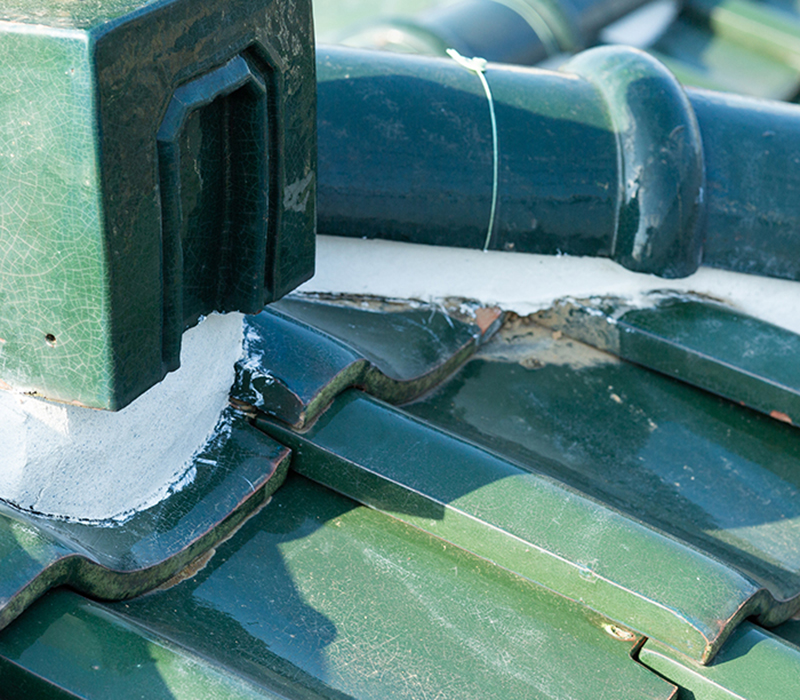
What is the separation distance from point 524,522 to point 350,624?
1.10 feet

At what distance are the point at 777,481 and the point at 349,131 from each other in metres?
1.20

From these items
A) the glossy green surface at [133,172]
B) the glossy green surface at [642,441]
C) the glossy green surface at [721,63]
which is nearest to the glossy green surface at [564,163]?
the glossy green surface at [642,441]

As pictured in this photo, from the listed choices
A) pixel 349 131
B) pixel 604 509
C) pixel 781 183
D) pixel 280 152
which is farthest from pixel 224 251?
pixel 781 183

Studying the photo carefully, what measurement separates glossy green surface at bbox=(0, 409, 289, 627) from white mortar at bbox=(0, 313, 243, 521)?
3cm

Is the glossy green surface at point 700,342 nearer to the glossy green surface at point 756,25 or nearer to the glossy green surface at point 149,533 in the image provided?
the glossy green surface at point 149,533

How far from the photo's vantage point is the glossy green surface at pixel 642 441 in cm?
188

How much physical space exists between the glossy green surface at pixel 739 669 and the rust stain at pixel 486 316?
37.3 inches

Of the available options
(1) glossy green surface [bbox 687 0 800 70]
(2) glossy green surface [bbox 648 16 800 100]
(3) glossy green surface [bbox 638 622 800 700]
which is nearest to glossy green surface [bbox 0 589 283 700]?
(3) glossy green surface [bbox 638 622 800 700]

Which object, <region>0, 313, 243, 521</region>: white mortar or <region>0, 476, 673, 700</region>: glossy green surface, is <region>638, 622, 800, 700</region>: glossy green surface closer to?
<region>0, 476, 673, 700</region>: glossy green surface

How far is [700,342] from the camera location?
2.23 metres

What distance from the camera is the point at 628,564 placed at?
61.0 inches

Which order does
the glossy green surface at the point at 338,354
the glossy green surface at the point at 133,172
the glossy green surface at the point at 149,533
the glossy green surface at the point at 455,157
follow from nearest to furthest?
the glossy green surface at the point at 133,172 → the glossy green surface at the point at 149,533 → the glossy green surface at the point at 338,354 → the glossy green surface at the point at 455,157

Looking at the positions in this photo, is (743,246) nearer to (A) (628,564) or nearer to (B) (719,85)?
(A) (628,564)

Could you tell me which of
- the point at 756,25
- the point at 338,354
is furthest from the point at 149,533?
the point at 756,25
